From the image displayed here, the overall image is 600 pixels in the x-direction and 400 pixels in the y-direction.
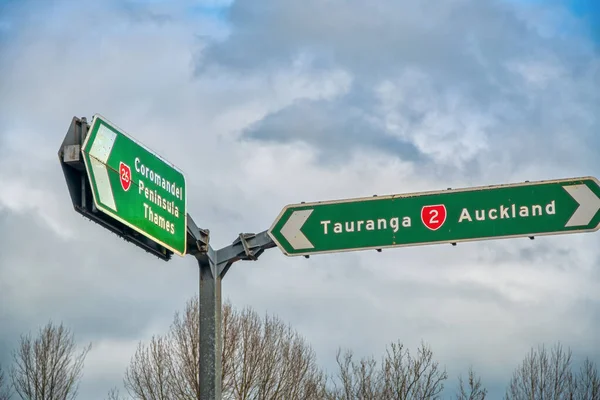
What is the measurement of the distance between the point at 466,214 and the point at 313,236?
193 centimetres

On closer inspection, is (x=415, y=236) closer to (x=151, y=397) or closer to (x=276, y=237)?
(x=276, y=237)

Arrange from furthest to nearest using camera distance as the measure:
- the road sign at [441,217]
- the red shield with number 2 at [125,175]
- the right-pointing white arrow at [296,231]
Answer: the right-pointing white arrow at [296,231], the road sign at [441,217], the red shield with number 2 at [125,175]

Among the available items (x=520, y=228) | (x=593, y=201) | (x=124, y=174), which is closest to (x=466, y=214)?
(x=520, y=228)

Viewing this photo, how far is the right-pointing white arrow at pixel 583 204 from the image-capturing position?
13.2 metres

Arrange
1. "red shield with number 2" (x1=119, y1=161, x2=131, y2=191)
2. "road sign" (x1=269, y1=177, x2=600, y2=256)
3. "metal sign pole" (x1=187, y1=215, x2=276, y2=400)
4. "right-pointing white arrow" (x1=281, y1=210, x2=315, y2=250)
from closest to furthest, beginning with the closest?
"red shield with number 2" (x1=119, y1=161, x2=131, y2=191) < "road sign" (x1=269, y1=177, x2=600, y2=256) < "right-pointing white arrow" (x1=281, y1=210, x2=315, y2=250) < "metal sign pole" (x1=187, y1=215, x2=276, y2=400)

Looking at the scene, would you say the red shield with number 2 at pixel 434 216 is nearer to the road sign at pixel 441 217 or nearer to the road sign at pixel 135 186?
the road sign at pixel 441 217

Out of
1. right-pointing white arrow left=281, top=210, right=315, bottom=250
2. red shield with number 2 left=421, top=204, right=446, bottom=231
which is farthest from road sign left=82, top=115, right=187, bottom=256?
red shield with number 2 left=421, top=204, right=446, bottom=231

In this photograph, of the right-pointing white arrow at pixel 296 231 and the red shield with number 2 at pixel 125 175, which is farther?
the right-pointing white arrow at pixel 296 231

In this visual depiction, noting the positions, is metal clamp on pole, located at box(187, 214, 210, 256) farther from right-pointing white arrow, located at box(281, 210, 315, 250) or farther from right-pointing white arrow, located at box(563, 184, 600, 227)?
right-pointing white arrow, located at box(563, 184, 600, 227)

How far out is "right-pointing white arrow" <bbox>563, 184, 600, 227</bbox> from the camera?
13195 millimetres

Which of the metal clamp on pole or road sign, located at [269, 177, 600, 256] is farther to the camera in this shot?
the metal clamp on pole

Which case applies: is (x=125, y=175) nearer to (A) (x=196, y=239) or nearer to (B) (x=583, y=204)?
(A) (x=196, y=239)

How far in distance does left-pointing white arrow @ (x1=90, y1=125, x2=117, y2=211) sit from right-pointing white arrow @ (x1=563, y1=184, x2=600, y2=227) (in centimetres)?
529

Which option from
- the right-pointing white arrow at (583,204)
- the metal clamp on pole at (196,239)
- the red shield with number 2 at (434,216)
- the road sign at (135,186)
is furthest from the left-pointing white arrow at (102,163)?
the right-pointing white arrow at (583,204)
